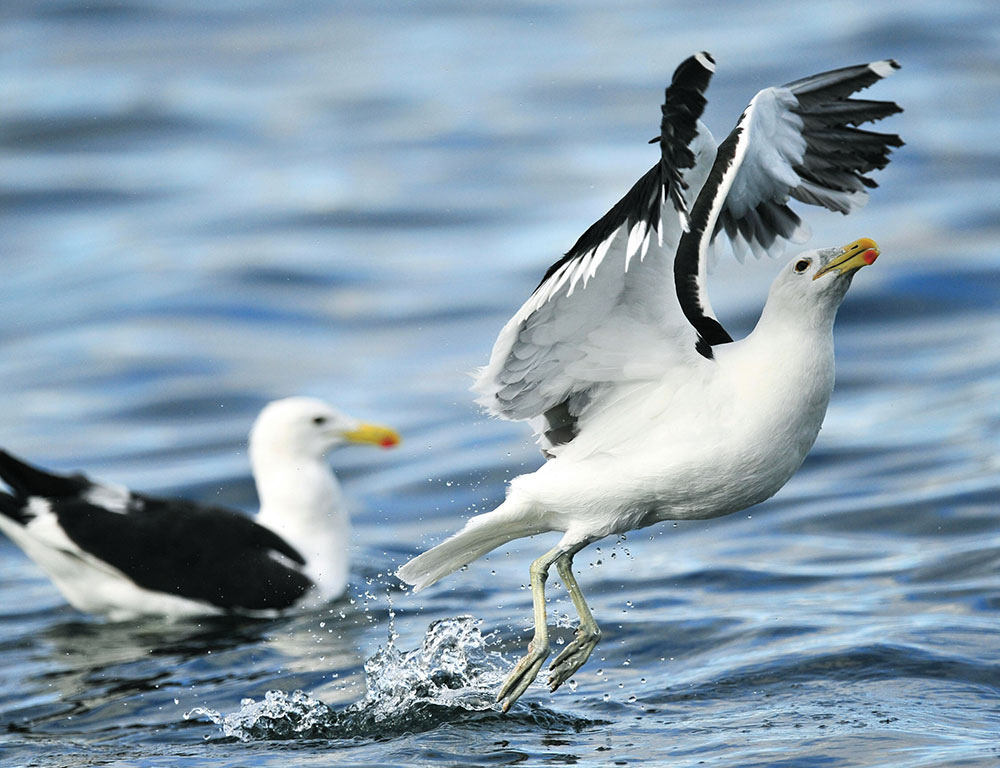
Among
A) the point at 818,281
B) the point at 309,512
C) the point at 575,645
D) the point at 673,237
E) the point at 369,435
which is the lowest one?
the point at 575,645

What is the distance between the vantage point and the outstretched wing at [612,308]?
5.63 m

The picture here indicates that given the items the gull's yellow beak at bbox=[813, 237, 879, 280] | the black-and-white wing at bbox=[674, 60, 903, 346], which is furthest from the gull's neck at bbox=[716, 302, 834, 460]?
the black-and-white wing at bbox=[674, 60, 903, 346]

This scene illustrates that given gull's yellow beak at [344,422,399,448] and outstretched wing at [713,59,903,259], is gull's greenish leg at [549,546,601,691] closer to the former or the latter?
outstretched wing at [713,59,903,259]

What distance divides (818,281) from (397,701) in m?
2.79

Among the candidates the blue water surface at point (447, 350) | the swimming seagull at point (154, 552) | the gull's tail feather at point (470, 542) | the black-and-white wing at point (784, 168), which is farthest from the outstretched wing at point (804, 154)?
the swimming seagull at point (154, 552)

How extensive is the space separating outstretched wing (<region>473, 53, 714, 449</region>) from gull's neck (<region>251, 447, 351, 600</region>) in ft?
11.7

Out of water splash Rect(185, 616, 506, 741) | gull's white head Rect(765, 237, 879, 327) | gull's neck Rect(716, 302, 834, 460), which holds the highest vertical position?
gull's white head Rect(765, 237, 879, 327)

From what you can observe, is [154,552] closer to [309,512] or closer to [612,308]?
[309,512]

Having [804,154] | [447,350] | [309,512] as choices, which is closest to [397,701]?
[804,154]

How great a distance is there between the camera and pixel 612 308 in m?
6.44

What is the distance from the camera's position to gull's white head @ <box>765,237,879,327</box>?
6.29 metres

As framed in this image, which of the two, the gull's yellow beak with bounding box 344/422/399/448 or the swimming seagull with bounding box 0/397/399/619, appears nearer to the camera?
the swimming seagull with bounding box 0/397/399/619

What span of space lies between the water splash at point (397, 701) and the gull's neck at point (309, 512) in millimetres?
Answer: 2192

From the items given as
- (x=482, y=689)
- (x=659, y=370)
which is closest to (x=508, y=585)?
(x=482, y=689)
